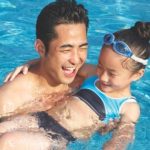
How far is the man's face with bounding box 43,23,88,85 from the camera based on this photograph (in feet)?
16.3

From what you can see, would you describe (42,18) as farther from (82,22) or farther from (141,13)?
(141,13)

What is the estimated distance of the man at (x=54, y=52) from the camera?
196 inches

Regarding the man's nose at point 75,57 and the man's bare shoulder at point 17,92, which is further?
the man's bare shoulder at point 17,92

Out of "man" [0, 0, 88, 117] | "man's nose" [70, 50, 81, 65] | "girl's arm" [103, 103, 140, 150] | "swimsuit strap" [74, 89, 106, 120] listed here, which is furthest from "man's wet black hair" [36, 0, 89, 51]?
"girl's arm" [103, 103, 140, 150]

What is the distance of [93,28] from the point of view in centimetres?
912

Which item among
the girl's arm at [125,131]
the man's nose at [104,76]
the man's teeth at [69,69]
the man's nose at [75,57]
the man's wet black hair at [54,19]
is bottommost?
the girl's arm at [125,131]

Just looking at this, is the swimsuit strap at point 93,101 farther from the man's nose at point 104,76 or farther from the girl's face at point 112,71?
the man's nose at point 104,76

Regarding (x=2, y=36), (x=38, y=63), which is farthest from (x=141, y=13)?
(x=38, y=63)

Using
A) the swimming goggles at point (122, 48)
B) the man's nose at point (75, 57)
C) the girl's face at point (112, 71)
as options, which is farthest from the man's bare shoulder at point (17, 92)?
the swimming goggles at point (122, 48)

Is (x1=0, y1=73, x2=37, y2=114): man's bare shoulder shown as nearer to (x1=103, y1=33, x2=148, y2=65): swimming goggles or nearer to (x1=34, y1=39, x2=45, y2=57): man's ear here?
(x1=34, y1=39, x2=45, y2=57): man's ear

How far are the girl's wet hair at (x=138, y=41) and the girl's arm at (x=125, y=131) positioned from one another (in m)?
0.46

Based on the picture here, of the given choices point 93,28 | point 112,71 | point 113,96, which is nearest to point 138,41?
point 112,71

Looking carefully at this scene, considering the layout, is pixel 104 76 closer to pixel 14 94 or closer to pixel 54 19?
pixel 54 19

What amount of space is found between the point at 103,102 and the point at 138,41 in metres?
0.79
